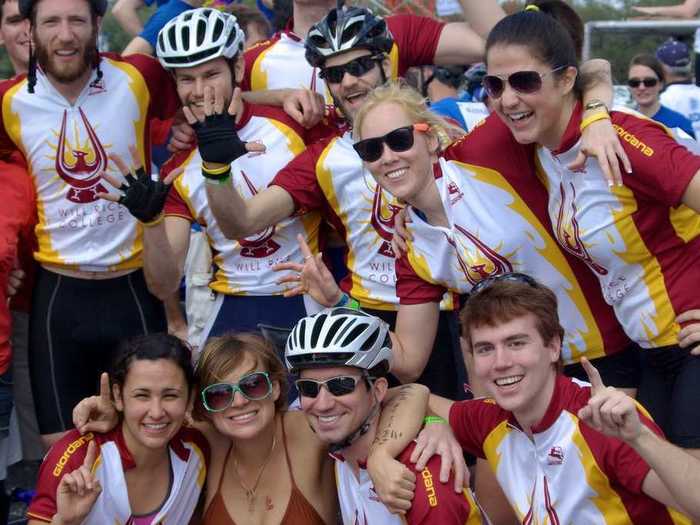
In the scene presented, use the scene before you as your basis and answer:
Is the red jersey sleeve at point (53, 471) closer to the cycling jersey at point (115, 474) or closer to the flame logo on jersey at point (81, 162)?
the cycling jersey at point (115, 474)

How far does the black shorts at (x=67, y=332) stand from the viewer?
5.82m

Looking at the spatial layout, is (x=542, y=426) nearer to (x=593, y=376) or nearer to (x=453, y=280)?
(x=593, y=376)

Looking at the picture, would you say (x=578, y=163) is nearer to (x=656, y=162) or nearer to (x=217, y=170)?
(x=656, y=162)

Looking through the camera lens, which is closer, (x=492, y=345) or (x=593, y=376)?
(x=593, y=376)

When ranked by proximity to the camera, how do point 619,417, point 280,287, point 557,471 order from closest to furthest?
point 619,417 < point 557,471 < point 280,287

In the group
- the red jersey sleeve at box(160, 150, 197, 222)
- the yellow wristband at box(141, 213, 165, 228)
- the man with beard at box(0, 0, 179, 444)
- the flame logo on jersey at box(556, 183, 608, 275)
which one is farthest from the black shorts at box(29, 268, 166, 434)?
the flame logo on jersey at box(556, 183, 608, 275)

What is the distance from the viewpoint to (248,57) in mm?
6410

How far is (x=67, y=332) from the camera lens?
19.1ft

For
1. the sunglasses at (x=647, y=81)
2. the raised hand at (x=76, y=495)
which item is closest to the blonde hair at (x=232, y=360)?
the raised hand at (x=76, y=495)

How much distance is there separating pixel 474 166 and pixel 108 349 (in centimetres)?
227

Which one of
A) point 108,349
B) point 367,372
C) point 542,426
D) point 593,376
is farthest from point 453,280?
point 108,349

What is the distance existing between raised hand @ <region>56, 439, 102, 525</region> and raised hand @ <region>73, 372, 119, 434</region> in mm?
254

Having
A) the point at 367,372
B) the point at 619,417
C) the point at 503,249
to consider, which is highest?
the point at 619,417

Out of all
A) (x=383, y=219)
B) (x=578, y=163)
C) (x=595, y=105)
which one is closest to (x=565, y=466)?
(x=578, y=163)
